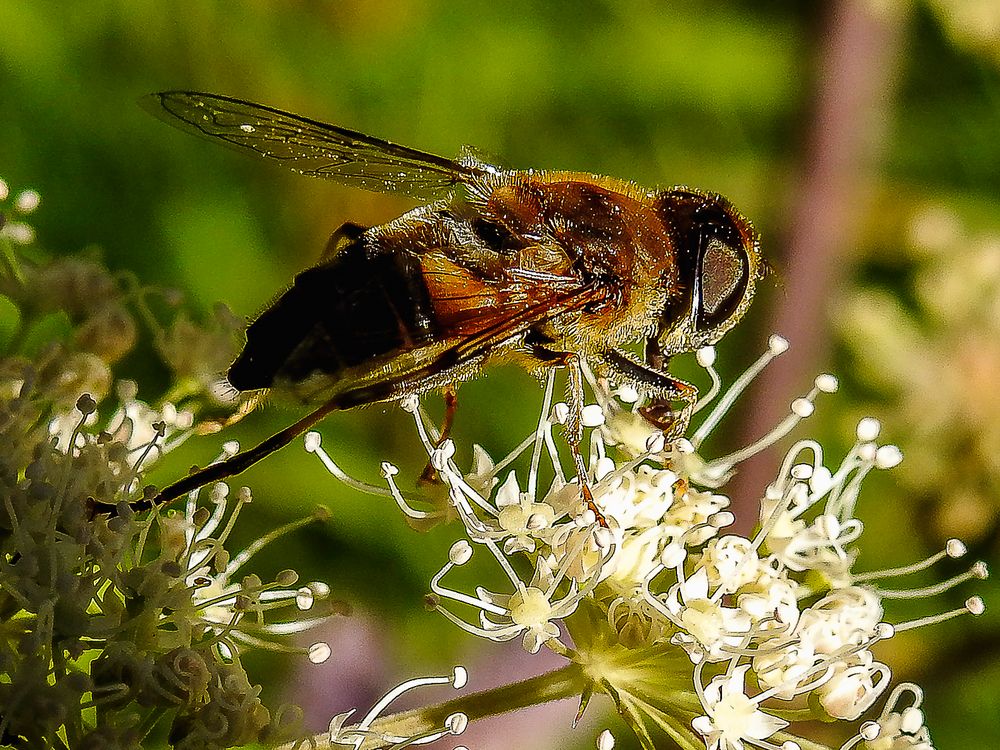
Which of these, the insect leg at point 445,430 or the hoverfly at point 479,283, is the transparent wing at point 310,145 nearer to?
the hoverfly at point 479,283

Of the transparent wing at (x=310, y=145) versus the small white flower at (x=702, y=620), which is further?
the transparent wing at (x=310, y=145)

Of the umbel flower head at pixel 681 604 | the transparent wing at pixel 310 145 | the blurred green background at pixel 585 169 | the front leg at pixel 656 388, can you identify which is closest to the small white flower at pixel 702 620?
the umbel flower head at pixel 681 604

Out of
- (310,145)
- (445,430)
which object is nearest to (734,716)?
(445,430)

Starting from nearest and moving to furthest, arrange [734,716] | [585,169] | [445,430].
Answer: [734,716]
[445,430]
[585,169]

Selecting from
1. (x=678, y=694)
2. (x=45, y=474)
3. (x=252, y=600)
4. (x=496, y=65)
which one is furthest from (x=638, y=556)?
(x=496, y=65)

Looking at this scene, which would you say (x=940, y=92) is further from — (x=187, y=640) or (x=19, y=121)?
(x=187, y=640)

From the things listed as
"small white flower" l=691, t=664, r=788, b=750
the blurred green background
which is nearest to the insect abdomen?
"small white flower" l=691, t=664, r=788, b=750

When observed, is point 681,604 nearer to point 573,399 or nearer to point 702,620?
point 702,620

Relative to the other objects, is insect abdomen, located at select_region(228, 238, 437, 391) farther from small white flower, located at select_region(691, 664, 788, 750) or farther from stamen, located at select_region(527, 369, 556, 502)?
small white flower, located at select_region(691, 664, 788, 750)
